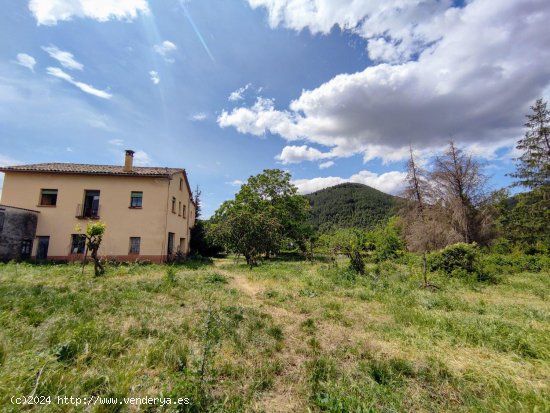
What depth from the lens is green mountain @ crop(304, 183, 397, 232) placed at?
94.3 m

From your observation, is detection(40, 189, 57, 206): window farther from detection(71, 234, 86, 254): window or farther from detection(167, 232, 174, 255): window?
detection(167, 232, 174, 255): window

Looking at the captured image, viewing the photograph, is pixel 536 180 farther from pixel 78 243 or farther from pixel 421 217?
pixel 78 243

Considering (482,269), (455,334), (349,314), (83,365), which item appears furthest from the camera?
(482,269)

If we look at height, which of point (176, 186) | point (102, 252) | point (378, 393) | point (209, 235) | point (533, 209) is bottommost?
point (378, 393)

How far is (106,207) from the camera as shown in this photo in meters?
20.5

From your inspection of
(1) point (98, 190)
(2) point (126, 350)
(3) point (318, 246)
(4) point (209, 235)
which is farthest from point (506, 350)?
(3) point (318, 246)

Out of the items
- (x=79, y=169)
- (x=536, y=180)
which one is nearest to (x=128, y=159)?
(x=79, y=169)

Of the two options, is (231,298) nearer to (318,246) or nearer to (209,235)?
(209,235)

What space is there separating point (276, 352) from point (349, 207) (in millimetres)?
109691

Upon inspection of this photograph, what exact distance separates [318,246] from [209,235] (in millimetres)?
15281

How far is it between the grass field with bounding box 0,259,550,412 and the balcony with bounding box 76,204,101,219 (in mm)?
13384

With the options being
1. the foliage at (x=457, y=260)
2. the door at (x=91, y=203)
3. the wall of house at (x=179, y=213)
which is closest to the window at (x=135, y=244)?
the wall of house at (x=179, y=213)

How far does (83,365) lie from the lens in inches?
159

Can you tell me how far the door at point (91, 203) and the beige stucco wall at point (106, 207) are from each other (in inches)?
17.8
